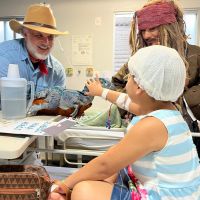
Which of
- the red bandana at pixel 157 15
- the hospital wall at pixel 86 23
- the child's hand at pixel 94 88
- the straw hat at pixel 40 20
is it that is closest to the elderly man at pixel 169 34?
the red bandana at pixel 157 15

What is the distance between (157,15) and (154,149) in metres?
0.81

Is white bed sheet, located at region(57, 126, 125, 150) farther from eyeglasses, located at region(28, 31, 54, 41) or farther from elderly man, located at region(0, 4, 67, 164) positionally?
eyeglasses, located at region(28, 31, 54, 41)

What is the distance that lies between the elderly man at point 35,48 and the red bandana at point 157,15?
0.59 m

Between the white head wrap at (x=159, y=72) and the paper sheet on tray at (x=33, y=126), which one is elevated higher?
the white head wrap at (x=159, y=72)

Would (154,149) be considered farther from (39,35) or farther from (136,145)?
(39,35)

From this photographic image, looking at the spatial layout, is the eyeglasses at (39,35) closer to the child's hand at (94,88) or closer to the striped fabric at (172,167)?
the child's hand at (94,88)

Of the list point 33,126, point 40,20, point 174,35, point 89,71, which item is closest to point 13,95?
point 33,126

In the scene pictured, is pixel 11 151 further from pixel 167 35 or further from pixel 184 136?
pixel 167 35

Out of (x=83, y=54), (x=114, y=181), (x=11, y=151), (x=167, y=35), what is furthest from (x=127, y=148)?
(x=83, y=54)

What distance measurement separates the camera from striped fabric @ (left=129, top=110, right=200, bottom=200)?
87 cm

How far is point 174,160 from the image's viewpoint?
0.87 metres

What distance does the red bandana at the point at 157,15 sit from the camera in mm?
1389

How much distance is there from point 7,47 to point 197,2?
248 centimetres

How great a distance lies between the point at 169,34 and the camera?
1.39 m
